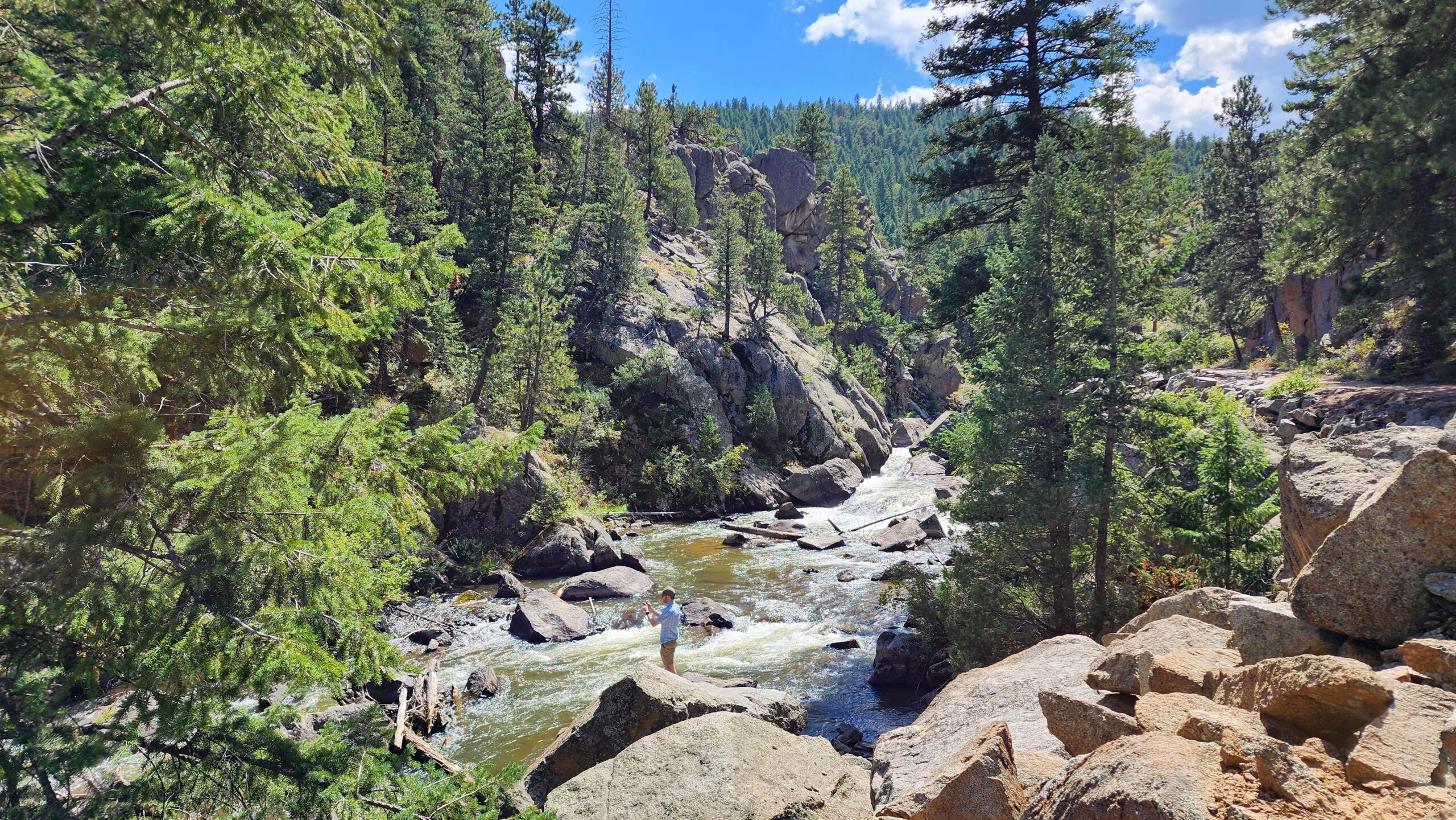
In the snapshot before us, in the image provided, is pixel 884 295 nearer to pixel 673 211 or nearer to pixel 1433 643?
pixel 673 211

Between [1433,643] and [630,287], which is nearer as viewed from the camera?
[1433,643]

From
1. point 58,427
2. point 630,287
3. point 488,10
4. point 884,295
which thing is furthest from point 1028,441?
point 884,295

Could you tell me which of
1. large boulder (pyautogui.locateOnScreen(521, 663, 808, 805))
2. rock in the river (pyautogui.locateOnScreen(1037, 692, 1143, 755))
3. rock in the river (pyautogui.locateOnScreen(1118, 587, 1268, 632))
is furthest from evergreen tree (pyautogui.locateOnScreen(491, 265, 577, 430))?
rock in the river (pyautogui.locateOnScreen(1037, 692, 1143, 755))

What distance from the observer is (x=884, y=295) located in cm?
8625

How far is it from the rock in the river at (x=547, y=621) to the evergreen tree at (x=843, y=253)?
5208 cm

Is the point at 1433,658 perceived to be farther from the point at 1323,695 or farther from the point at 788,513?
the point at 788,513

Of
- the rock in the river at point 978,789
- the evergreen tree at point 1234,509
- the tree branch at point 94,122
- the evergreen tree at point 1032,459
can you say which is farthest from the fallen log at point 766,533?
the tree branch at point 94,122

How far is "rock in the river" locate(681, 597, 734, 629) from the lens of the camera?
59.6 ft

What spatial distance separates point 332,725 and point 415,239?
27.3 m

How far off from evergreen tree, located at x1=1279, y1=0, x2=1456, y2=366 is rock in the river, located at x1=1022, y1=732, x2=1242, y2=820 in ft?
60.1

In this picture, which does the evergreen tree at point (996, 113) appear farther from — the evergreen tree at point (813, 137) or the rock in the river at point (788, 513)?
the evergreen tree at point (813, 137)

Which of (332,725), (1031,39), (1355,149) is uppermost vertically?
(1031,39)

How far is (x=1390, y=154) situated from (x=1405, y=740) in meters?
19.6

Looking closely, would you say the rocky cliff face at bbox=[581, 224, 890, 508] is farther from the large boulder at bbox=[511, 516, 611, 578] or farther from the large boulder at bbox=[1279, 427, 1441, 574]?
the large boulder at bbox=[1279, 427, 1441, 574]
